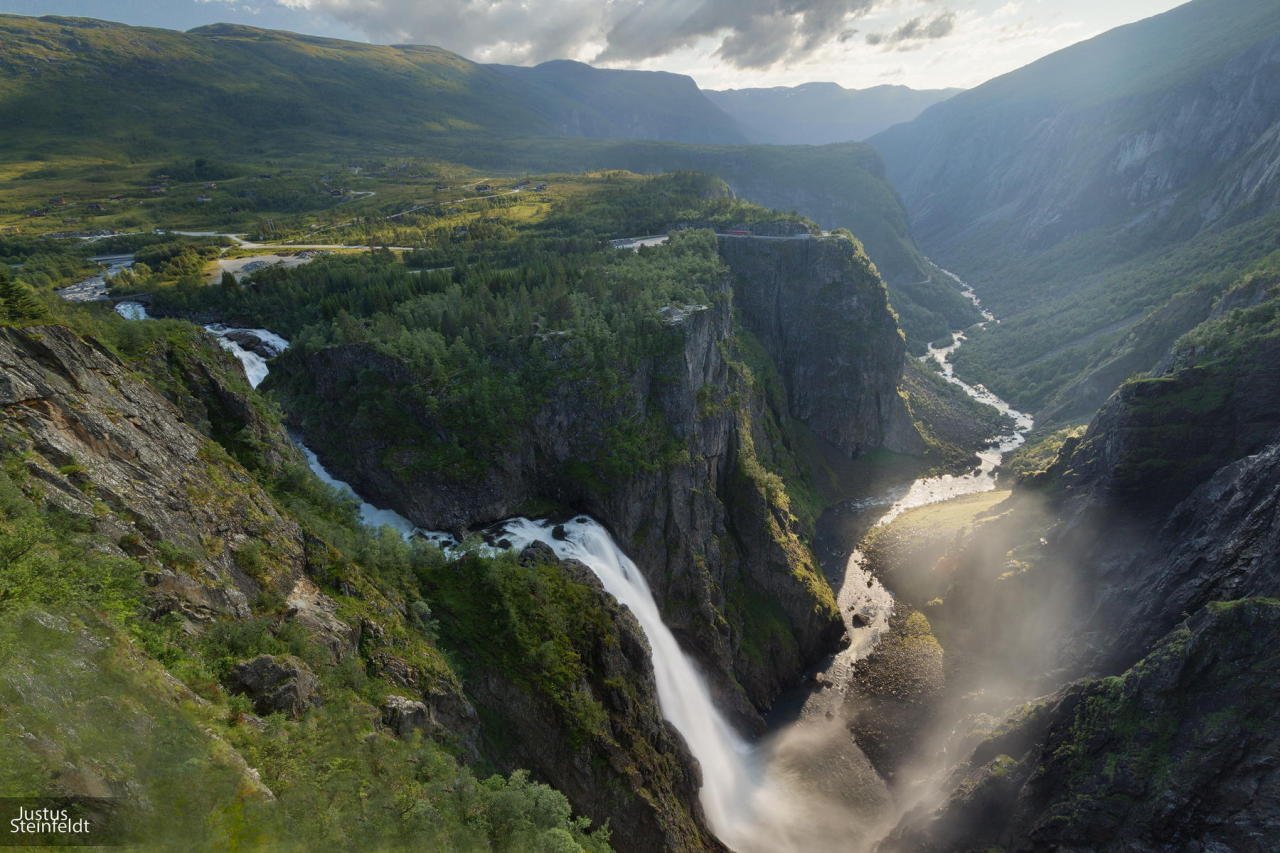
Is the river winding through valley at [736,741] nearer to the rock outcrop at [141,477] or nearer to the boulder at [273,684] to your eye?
the rock outcrop at [141,477]

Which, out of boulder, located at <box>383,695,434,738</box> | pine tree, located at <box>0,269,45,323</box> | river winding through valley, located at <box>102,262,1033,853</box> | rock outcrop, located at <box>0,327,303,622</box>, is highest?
pine tree, located at <box>0,269,45,323</box>

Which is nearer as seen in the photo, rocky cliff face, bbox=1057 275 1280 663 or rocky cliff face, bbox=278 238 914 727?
rocky cliff face, bbox=1057 275 1280 663

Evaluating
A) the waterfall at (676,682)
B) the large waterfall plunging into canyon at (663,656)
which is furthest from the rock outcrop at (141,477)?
the waterfall at (676,682)

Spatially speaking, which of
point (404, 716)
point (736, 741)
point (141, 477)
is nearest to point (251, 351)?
point (141, 477)

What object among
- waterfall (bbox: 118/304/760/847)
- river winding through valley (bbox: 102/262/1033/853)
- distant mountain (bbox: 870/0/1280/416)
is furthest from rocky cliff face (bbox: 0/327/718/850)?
distant mountain (bbox: 870/0/1280/416)

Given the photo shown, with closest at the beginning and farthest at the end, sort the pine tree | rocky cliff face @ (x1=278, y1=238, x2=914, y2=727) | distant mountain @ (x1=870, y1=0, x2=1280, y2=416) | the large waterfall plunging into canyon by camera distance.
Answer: the pine tree < the large waterfall plunging into canyon < rocky cliff face @ (x1=278, y1=238, x2=914, y2=727) < distant mountain @ (x1=870, y1=0, x2=1280, y2=416)

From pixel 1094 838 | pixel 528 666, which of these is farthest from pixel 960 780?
pixel 528 666

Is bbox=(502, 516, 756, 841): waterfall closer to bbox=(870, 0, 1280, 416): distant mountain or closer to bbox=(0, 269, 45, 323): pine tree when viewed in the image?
bbox=(0, 269, 45, 323): pine tree

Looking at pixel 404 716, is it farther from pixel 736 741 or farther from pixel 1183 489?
pixel 1183 489
